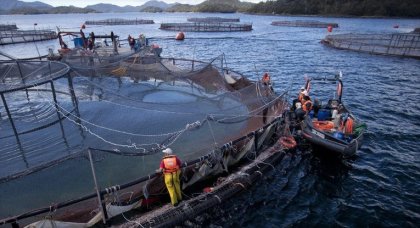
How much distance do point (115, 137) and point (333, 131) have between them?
12.4 m

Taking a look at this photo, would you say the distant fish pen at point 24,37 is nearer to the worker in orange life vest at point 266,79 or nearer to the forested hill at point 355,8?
the worker in orange life vest at point 266,79

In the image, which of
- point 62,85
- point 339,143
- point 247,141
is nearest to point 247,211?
point 247,141

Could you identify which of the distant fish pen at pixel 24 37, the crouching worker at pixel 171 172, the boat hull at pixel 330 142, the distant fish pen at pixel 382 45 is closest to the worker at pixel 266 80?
the boat hull at pixel 330 142

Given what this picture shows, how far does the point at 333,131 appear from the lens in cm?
1603

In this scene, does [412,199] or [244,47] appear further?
[244,47]

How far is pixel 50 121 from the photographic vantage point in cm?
1783

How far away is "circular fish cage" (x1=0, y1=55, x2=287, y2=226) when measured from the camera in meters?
10.3

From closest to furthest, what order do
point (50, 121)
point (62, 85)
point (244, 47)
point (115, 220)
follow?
1. point (115, 220)
2. point (50, 121)
3. point (62, 85)
4. point (244, 47)

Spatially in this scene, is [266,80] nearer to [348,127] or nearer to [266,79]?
[266,79]

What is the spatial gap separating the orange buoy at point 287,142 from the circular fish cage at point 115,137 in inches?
38.4

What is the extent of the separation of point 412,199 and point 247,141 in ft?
26.2

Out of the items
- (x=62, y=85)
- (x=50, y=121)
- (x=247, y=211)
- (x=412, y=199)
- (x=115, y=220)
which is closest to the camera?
(x=115, y=220)

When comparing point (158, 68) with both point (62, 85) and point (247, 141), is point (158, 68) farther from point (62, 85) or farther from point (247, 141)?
point (247, 141)

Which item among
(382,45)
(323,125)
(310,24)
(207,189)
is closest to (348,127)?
(323,125)
